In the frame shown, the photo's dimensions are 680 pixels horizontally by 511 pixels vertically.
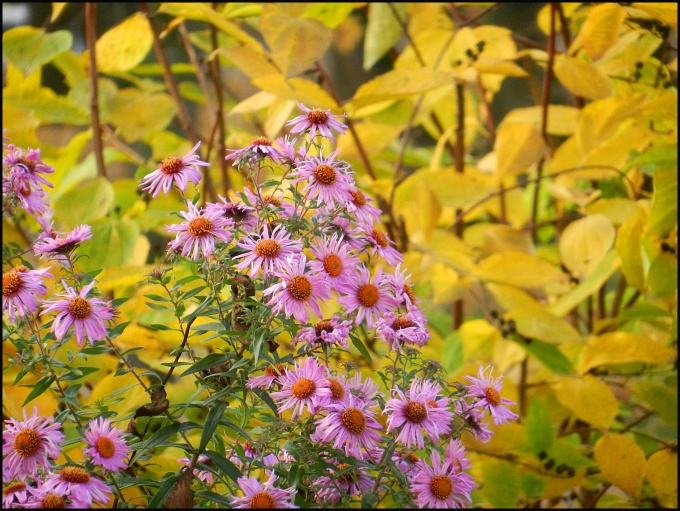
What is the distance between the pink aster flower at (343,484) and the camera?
0.37m

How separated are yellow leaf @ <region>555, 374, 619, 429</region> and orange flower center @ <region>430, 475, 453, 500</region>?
0.30m

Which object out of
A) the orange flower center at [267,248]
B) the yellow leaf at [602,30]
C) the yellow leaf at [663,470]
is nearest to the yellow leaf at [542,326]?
the yellow leaf at [663,470]

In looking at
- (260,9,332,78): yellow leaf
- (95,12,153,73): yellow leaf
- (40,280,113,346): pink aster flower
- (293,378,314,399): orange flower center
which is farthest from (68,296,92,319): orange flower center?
(95,12,153,73): yellow leaf

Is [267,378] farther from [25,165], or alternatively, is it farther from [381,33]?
[381,33]

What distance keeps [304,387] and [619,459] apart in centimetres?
37

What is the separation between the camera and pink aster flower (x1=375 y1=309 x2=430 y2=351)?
0.36 meters

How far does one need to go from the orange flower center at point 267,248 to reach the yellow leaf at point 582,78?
409 millimetres

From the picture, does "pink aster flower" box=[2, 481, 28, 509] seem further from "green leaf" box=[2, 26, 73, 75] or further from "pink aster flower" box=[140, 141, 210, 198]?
"green leaf" box=[2, 26, 73, 75]

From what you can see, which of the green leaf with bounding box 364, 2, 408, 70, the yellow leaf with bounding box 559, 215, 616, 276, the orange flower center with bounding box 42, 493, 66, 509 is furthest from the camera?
the green leaf with bounding box 364, 2, 408, 70

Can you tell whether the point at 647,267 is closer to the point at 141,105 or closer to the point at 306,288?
the point at 306,288

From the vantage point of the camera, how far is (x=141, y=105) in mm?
748

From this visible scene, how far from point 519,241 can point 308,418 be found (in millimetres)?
432

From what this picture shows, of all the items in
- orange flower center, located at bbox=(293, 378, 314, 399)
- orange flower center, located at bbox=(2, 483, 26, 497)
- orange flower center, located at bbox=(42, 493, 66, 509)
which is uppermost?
orange flower center, located at bbox=(293, 378, 314, 399)

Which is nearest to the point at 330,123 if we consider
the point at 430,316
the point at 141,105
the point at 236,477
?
the point at 236,477
